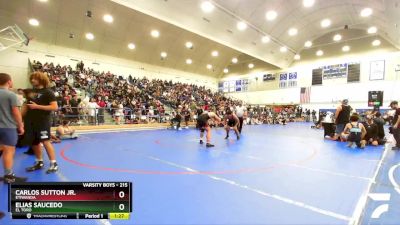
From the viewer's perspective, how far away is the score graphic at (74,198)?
172 cm

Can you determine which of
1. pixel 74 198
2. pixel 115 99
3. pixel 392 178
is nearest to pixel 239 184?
pixel 74 198

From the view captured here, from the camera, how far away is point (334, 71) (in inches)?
1000

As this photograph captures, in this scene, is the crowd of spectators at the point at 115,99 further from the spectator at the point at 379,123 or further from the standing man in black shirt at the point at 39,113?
the standing man in black shirt at the point at 39,113

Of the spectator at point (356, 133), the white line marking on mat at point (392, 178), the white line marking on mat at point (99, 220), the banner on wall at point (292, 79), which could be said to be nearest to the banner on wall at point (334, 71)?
the banner on wall at point (292, 79)

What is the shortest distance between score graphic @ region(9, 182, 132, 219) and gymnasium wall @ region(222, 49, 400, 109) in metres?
28.1

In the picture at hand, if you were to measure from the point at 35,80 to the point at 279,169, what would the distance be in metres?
4.72

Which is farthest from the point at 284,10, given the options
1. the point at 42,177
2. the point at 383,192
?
the point at 42,177

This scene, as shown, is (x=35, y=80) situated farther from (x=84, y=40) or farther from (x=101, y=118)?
(x=84, y=40)

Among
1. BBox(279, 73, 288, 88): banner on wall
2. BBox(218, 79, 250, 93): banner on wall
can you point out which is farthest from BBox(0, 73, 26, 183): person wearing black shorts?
BBox(218, 79, 250, 93): banner on wall

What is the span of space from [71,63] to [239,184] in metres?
21.3

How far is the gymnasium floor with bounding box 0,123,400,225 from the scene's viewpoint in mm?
2432

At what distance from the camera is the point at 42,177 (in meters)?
3.68

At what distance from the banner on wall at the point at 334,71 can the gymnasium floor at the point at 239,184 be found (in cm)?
2239

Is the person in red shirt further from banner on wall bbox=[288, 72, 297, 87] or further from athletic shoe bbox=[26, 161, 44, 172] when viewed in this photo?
banner on wall bbox=[288, 72, 297, 87]
